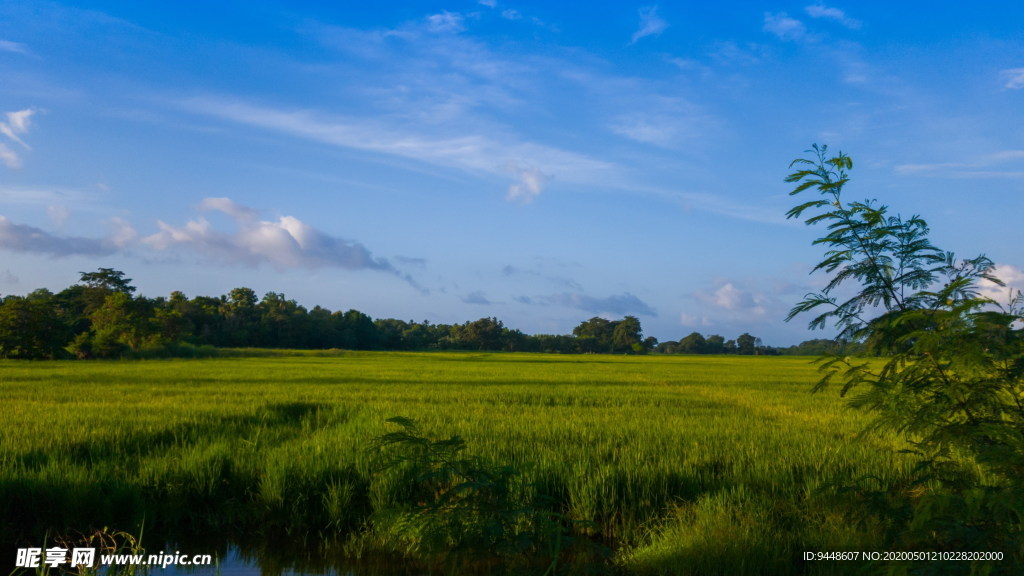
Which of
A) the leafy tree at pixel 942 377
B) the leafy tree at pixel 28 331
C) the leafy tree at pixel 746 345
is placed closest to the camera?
the leafy tree at pixel 942 377

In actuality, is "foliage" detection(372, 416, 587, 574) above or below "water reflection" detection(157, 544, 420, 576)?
above

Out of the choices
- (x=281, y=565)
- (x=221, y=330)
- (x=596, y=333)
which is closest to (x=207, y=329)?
(x=221, y=330)

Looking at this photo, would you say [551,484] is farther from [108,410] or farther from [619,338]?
[619,338]

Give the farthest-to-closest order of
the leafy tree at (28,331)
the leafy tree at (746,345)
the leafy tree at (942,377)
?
1. the leafy tree at (746,345)
2. the leafy tree at (28,331)
3. the leafy tree at (942,377)

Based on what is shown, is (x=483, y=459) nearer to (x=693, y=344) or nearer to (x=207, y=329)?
(x=207, y=329)

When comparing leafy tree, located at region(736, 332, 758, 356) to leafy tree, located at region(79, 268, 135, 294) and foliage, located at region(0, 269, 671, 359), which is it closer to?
foliage, located at region(0, 269, 671, 359)

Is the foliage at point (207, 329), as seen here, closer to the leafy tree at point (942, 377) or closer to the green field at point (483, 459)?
the green field at point (483, 459)

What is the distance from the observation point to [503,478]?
3820 mm

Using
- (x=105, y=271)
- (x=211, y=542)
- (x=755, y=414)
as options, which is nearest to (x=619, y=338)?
(x=105, y=271)

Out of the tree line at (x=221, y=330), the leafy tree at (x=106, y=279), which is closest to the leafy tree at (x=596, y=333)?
the tree line at (x=221, y=330)

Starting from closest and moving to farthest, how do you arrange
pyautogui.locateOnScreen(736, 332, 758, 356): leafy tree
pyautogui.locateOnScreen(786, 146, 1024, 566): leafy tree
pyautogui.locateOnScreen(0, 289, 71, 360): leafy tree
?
pyautogui.locateOnScreen(786, 146, 1024, 566): leafy tree, pyautogui.locateOnScreen(0, 289, 71, 360): leafy tree, pyautogui.locateOnScreen(736, 332, 758, 356): leafy tree

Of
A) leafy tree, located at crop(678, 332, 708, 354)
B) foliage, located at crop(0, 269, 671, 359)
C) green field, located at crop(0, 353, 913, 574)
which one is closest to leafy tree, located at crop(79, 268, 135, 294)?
foliage, located at crop(0, 269, 671, 359)

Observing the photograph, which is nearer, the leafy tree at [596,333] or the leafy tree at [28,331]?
the leafy tree at [28,331]

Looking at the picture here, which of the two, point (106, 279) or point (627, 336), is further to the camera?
point (627, 336)
